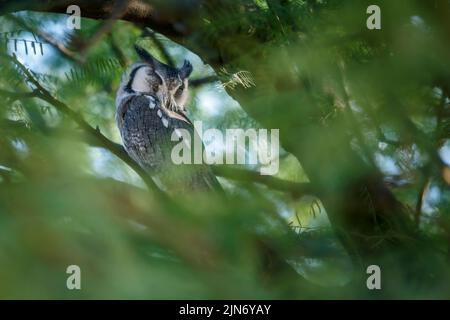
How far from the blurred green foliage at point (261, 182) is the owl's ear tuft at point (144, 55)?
2.08ft

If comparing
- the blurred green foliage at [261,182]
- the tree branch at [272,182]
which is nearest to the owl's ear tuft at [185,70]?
the blurred green foliage at [261,182]

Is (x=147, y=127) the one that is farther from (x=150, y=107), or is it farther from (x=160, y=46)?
(x=160, y=46)

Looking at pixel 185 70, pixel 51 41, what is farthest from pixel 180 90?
pixel 51 41

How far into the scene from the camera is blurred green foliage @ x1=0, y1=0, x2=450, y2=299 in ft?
1.37

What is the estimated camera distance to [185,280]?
0.45 meters

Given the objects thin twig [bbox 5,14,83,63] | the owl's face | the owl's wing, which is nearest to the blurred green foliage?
thin twig [bbox 5,14,83,63]

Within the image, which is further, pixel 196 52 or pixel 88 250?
pixel 196 52

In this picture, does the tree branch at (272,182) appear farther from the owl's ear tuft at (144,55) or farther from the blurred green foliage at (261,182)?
the owl's ear tuft at (144,55)

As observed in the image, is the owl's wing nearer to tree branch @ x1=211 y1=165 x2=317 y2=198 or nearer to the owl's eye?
the owl's eye

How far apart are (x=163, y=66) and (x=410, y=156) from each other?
1.16 meters

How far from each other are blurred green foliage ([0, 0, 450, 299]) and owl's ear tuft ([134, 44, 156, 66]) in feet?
2.08
